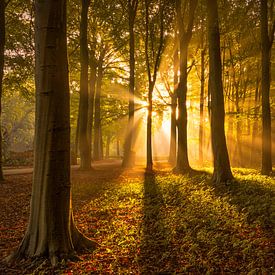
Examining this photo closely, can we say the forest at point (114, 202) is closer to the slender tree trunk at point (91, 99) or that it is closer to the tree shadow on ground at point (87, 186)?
the tree shadow on ground at point (87, 186)

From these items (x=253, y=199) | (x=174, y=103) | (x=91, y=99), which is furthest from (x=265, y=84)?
(x=91, y=99)

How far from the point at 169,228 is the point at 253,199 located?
9.54 ft

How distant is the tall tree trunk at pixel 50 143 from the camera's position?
5332 millimetres

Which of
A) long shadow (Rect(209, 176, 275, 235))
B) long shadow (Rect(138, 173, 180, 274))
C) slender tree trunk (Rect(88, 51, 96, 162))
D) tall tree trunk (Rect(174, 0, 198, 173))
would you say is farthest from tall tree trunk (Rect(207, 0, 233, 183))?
slender tree trunk (Rect(88, 51, 96, 162))

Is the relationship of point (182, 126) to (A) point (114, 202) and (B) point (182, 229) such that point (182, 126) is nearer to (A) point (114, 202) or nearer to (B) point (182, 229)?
(A) point (114, 202)

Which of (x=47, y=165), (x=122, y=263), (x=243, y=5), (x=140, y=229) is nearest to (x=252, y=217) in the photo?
(x=140, y=229)

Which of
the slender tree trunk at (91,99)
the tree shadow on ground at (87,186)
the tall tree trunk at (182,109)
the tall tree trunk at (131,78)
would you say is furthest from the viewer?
the slender tree trunk at (91,99)

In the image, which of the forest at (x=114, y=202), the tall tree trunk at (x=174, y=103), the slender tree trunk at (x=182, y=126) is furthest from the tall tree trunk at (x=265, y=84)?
the tall tree trunk at (x=174, y=103)

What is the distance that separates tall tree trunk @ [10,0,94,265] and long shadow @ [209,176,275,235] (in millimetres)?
4138

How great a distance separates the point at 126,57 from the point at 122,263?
23727 millimetres

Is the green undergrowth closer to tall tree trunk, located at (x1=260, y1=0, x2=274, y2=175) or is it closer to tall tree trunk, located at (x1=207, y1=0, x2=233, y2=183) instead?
tall tree trunk, located at (x1=207, y1=0, x2=233, y2=183)

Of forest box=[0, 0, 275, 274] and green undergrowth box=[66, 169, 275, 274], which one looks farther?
forest box=[0, 0, 275, 274]

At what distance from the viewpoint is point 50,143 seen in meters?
5.37

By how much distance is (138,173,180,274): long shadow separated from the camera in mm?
4977
